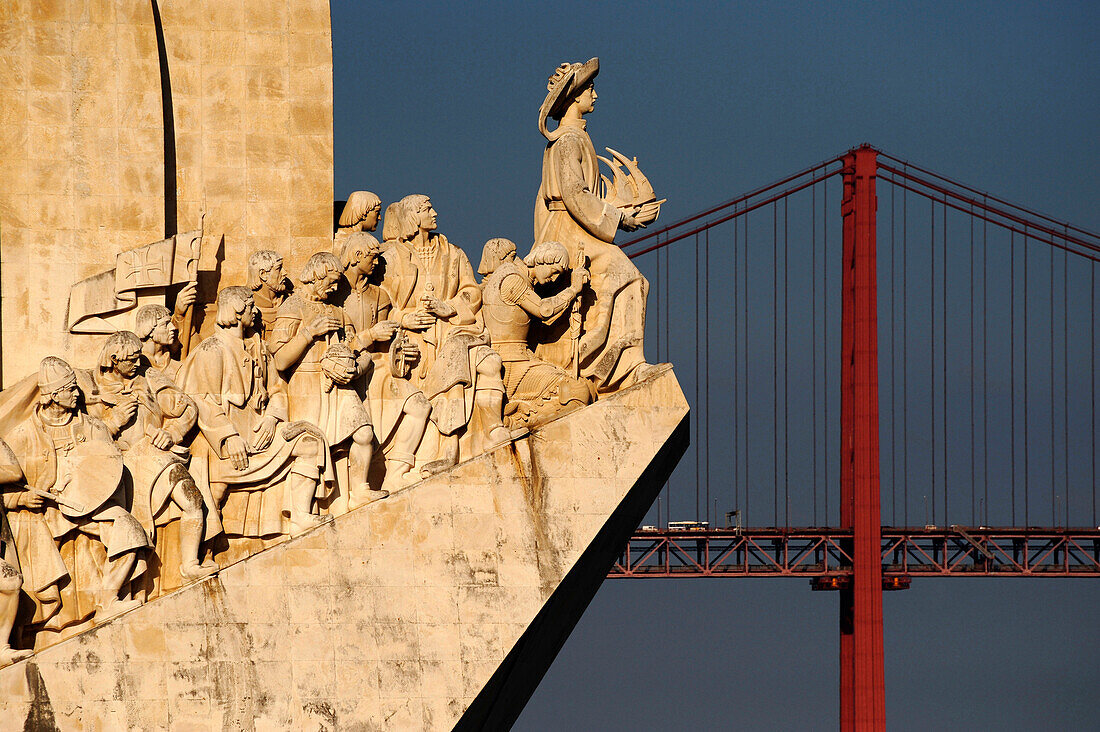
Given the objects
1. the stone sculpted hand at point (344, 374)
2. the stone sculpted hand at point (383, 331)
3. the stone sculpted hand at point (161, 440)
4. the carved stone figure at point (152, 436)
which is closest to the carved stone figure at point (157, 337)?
the carved stone figure at point (152, 436)

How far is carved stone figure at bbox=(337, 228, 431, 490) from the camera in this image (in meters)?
13.9

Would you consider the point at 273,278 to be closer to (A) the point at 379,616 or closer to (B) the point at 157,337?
(B) the point at 157,337

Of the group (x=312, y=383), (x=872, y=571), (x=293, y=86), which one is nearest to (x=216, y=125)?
(x=293, y=86)

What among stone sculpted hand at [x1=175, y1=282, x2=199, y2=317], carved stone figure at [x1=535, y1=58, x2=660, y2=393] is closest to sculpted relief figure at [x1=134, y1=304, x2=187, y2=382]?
stone sculpted hand at [x1=175, y1=282, x2=199, y2=317]

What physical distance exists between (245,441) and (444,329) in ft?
5.36

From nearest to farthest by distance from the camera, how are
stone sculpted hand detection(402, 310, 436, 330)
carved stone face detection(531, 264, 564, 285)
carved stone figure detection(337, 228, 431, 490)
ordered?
1. carved stone figure detection(337, 228, 431, 490)
2. stone sculpted hand detection(402, 310, 436, 330)
3. carved stone face detection(531, 264, 564, 285)

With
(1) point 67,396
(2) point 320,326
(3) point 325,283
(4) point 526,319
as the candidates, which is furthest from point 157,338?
(4) point 526,319

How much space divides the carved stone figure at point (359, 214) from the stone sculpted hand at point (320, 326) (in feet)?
2.98

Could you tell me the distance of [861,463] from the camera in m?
29.2

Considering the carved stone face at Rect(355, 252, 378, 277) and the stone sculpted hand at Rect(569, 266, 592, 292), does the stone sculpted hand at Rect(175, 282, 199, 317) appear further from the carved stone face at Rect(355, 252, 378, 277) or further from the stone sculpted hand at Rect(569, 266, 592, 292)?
the stone sculpted hand at Rect(569, 266, 592, 292)

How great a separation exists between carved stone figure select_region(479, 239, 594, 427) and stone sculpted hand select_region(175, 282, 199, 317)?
6.38 feet

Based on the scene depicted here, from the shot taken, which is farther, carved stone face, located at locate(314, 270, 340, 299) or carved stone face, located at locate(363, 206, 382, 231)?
carved stone face, located at locate(363, 206, 382, 231)

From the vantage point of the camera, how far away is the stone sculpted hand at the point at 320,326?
1377 centimetres

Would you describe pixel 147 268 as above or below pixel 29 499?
above
